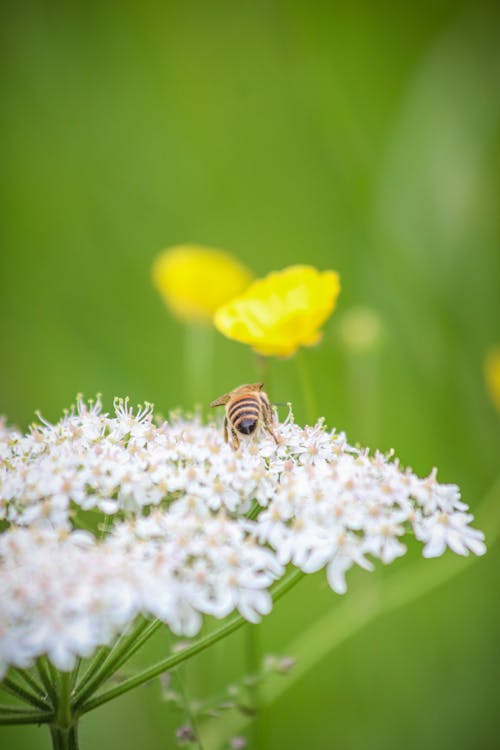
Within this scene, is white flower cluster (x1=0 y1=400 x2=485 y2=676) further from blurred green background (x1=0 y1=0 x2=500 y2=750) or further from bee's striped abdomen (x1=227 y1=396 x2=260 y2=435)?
blurred green background (x1=0 y1=0 x2=500 y2=750)

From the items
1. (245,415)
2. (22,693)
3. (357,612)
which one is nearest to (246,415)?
(245,415)

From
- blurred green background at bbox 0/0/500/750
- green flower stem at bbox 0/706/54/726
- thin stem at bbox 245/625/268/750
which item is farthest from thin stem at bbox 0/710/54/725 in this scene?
blurred green background at bbox 0/0/500/750

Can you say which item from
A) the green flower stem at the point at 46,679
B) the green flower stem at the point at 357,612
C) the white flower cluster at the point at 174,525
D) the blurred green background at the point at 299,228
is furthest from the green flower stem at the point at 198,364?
the green flower stem at the point at 46,679

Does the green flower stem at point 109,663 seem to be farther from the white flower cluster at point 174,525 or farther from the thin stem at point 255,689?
the thin stem at point 255,689

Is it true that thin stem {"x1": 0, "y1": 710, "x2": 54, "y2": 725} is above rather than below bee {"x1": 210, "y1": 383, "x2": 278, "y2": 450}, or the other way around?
below

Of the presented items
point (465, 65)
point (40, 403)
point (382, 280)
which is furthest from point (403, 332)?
point (40, 403)

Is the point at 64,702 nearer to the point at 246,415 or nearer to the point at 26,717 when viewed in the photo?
the point at 26,717

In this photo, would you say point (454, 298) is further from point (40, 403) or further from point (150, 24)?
point (150, 24)
